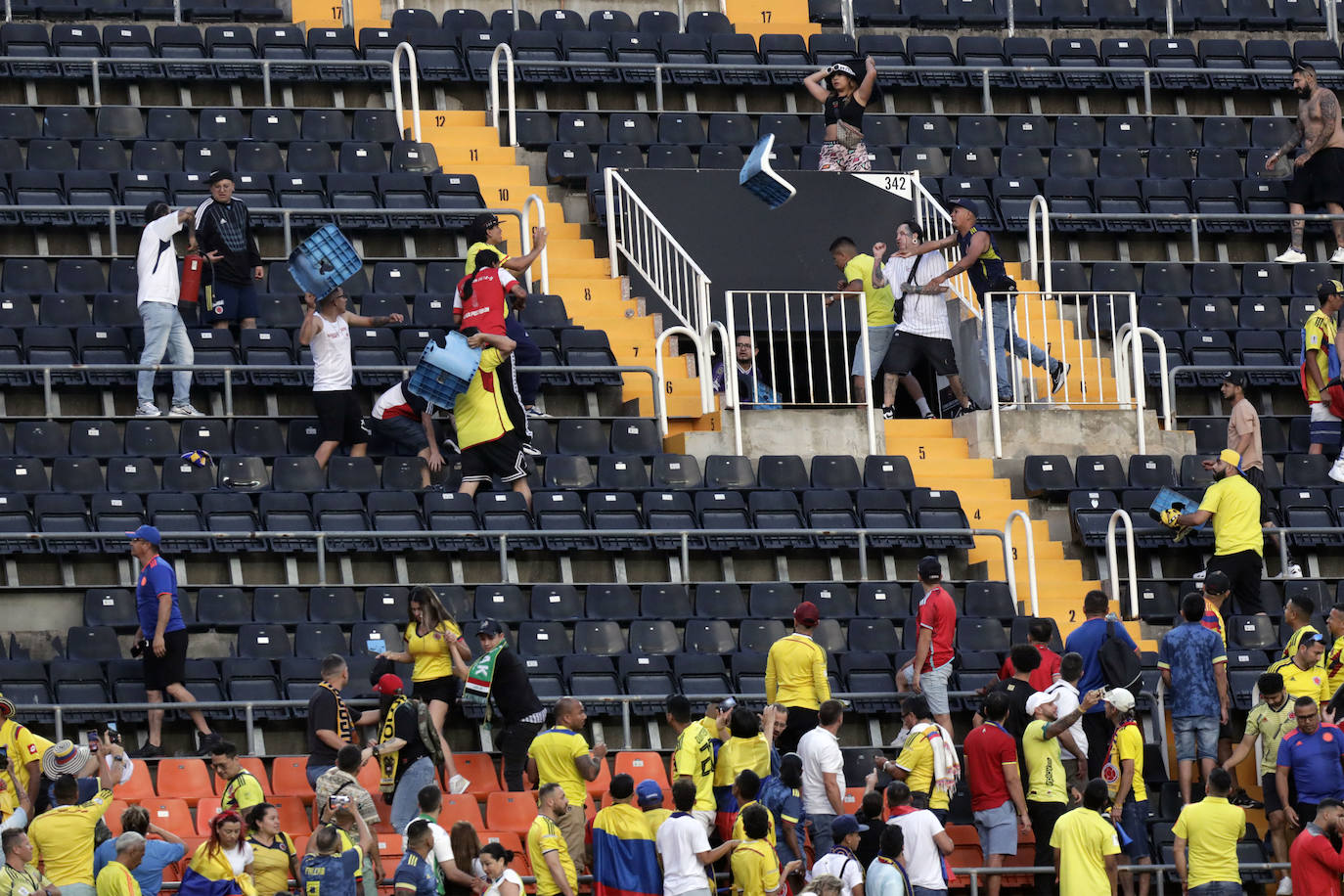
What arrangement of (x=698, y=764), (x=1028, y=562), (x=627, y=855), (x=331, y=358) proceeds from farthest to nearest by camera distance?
(x=331, y=358)
(x=1028, y=562)
(x=698, y=764)
(x=627, y=855)

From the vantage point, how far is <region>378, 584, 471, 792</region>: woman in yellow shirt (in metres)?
14.4

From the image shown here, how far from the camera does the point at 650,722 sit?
50.9 ft

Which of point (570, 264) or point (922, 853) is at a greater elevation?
point (570, 264)

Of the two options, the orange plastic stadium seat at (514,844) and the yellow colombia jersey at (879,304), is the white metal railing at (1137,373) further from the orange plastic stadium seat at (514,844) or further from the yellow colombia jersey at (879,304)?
the orange plastic stadium seat at (514,844)

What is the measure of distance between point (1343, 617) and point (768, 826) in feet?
14.0

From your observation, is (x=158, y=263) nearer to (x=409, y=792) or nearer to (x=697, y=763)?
(x=409, y=792)

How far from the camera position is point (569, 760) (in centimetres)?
1371

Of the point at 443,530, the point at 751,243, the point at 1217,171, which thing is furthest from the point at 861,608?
the point at 1217,171

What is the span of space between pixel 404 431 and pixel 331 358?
0.76m

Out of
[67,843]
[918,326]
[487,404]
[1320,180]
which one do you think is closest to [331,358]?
[487,404]

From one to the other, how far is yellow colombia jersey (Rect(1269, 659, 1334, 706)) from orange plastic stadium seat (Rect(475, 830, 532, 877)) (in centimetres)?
480

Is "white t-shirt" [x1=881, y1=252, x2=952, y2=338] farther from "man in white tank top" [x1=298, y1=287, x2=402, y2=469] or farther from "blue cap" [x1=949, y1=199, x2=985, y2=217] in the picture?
"man in white tank top" [x1=298, y1=287, x2=402, y2=469]

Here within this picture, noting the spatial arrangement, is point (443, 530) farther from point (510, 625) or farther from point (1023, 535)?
point (1023, 535)

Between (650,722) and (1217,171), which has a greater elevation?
(1217,171)
